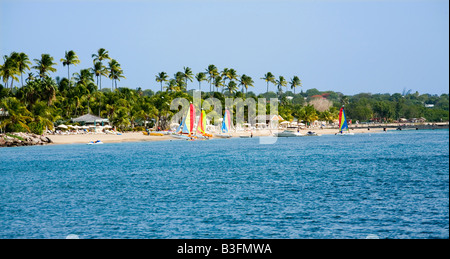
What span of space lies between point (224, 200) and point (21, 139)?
5935 cm

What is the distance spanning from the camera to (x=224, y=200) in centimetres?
2927

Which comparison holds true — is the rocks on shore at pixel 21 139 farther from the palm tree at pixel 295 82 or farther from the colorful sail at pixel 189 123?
the palm tree at pixel 295 82

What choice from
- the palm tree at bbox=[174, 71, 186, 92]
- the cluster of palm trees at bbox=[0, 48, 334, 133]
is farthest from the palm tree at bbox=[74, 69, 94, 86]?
the palm tree at bbox=[174, 71, 186, 92]

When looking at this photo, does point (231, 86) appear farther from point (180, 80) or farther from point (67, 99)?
point (67, 99)

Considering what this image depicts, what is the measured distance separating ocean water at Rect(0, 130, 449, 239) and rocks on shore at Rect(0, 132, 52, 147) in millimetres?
25811

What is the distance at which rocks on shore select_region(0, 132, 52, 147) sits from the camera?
76438mm

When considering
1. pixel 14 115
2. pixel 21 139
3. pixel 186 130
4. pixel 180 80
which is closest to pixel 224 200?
pixel 21 139

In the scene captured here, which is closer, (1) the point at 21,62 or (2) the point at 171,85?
(1) the point at 21,62

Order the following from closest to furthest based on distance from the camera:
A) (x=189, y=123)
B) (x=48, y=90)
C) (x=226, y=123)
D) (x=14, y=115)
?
(x=14, y=115)
(x=48, y=90)
(x=189, y=123)
(x=226, y=123)

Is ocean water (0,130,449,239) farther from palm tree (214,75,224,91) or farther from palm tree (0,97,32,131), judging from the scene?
palm tree (214,75,224,91)

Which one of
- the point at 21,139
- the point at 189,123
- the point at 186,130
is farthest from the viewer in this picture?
the point at 186,130

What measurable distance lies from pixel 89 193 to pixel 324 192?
16471 mm
